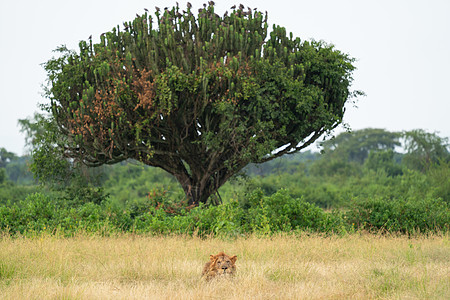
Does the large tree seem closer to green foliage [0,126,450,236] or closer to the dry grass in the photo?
green foliage [0,126,450,236]

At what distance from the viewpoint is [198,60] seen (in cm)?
1469

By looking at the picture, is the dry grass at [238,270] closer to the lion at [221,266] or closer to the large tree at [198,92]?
the lion at [221,266]

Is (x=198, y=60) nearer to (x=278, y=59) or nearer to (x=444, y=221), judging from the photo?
(x=278, y=59)

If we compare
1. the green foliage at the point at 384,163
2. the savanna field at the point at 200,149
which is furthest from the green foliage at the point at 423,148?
the savanna field at the point at 200,149

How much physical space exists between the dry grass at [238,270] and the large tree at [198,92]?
5145mm

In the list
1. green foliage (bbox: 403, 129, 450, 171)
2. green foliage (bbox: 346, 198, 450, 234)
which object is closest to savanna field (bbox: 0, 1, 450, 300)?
green foliage (bbox: 346, 198, 450, 234)

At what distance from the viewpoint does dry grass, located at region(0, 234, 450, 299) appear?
19.6ft

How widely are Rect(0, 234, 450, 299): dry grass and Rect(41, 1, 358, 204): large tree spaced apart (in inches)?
203

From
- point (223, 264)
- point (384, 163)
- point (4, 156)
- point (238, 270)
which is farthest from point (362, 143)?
point (223, 264)

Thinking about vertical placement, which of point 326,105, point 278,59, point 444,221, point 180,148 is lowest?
point 444,221

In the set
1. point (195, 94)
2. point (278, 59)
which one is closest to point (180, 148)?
point (195, 94)

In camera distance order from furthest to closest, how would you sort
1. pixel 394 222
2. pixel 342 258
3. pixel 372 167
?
pixel 372 167 → pixel 394 222 → pixel 342 258

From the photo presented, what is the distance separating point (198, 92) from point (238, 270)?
786 centimetres

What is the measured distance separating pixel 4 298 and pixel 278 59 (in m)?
11.0
